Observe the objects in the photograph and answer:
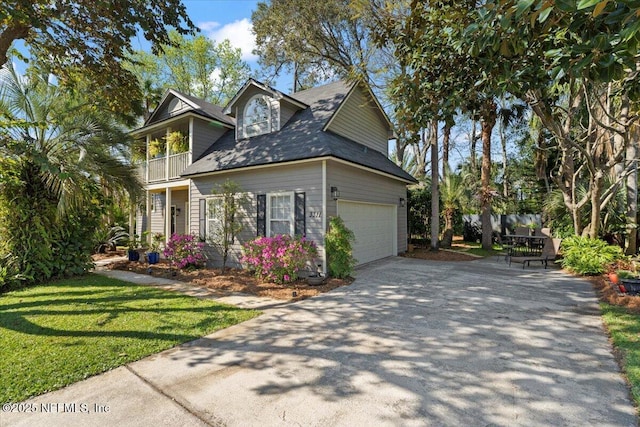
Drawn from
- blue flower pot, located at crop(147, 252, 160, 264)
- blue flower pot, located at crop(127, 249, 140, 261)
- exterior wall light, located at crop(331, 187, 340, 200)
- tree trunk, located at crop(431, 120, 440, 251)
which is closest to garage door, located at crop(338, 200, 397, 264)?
exterior wall light, located at crop(331, 187, 340, 200)

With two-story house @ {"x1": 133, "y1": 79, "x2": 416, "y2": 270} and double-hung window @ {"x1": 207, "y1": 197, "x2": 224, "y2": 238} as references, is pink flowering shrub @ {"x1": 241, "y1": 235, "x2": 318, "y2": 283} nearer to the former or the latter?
two-story house @ {"x1": 133, "y1": 79, "x2": 416, "y2": 270}

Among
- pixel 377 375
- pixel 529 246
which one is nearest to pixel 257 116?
pixel 377 375

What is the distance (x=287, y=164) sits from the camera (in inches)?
342

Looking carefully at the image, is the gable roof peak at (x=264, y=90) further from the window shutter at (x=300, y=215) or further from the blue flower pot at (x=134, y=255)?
the blue flower pot at (x=134, y=255)

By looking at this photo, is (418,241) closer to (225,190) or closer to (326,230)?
(326,230)

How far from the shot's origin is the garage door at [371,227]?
966 cm

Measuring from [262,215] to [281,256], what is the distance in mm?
2147

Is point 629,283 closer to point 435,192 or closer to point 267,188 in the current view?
point 435,192

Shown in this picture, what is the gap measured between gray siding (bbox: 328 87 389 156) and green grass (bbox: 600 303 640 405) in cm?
806

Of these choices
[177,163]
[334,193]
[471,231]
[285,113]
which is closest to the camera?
[334,193]

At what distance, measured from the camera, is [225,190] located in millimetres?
9336

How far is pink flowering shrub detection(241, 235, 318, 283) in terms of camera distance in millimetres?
7656

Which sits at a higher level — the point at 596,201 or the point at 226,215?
the point at 596,201

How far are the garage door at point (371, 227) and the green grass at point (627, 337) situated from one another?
598 cm
